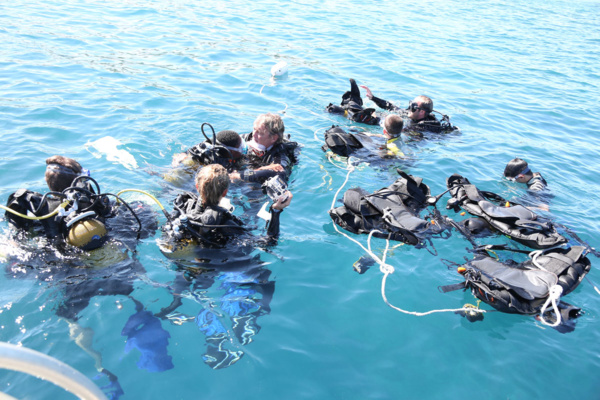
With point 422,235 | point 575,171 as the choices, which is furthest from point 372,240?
point 575,171

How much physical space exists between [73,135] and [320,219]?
4.30 m

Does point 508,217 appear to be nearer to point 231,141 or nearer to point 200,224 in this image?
point 231,141

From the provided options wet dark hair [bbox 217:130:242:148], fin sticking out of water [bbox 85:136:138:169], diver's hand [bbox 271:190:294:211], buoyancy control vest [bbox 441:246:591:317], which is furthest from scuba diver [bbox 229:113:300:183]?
buoyancy control vest [bbox 441:246:591:317]

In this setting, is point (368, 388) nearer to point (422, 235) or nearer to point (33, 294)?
point (422, 235)

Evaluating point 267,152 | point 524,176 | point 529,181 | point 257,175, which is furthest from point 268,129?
point 529,181

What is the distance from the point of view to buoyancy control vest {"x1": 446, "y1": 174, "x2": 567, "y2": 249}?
4.79m

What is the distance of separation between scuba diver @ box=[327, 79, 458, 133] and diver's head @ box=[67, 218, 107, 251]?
232 inches

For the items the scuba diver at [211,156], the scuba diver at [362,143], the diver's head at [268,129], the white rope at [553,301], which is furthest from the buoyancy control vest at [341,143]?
the white rope at [553,301]

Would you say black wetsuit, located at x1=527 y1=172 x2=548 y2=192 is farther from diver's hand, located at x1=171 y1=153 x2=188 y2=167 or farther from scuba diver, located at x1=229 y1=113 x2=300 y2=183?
diver's hand, located at x1=171 y1=153 x2=188 y2=167

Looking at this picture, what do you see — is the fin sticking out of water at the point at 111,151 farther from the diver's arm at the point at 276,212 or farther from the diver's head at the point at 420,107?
the diver's head at the point at 420,107

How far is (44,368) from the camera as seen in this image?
150 centimetres

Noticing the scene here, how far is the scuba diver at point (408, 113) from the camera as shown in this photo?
315 inches

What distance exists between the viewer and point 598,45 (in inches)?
651

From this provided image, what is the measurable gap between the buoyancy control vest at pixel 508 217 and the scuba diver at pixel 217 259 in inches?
111
